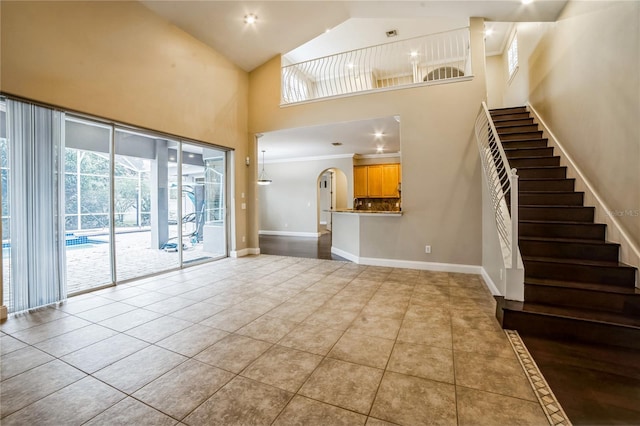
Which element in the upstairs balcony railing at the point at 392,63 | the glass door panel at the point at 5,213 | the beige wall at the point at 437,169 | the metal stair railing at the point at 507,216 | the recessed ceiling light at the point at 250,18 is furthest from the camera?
the upstairs balcony railing at the point at 392,63

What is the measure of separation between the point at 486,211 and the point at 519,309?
1.94 meters

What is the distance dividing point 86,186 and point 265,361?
12.3 ft

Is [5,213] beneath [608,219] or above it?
above

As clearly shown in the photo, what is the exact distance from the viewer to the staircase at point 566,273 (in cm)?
233

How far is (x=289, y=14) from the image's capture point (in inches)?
192

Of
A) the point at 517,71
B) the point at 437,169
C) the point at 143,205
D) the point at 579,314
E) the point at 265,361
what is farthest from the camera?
the point at 517,71

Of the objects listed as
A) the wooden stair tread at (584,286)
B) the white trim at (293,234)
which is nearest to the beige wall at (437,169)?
the wooden stair tread at (584,286)

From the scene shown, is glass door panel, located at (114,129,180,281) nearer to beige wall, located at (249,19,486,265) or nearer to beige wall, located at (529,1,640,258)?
beige wall, located at (249,19,486,265)

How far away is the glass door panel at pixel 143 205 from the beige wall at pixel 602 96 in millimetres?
6090

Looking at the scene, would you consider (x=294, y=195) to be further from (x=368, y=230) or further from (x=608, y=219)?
(x=608, y=219)

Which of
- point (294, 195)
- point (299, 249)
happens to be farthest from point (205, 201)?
point (294, 195)

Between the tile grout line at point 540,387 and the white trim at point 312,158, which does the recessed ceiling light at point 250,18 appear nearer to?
the white trim at point 312,158

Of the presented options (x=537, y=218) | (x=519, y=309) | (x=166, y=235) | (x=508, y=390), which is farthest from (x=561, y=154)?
(x=166, y=235)

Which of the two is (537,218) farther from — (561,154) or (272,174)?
(272,174)
